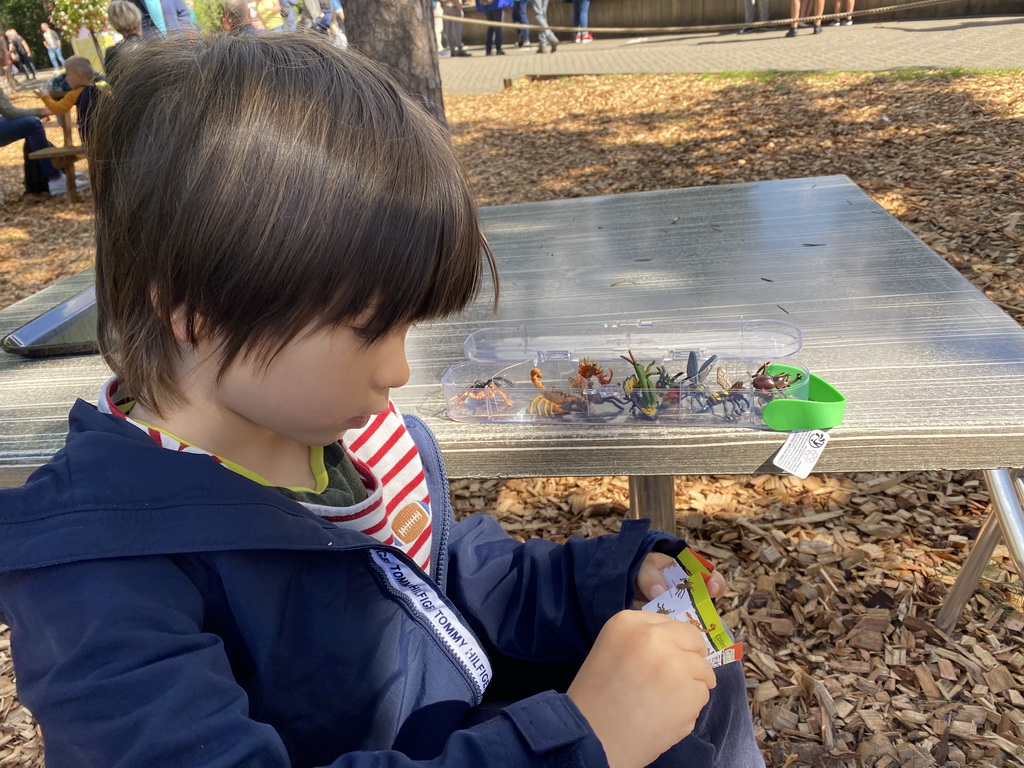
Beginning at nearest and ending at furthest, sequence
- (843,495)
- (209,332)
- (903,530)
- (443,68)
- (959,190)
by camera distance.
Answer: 1. (209,332)
2. (903,530)
3. (843,495)
4. (959,190)
5. (443,68)

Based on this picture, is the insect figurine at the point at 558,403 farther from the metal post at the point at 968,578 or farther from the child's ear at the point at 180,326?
the metal post at the point at 968,578

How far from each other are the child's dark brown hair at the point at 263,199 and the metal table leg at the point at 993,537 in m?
1.14

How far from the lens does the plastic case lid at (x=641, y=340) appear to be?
1604mm

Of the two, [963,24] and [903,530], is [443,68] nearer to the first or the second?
[963,24]

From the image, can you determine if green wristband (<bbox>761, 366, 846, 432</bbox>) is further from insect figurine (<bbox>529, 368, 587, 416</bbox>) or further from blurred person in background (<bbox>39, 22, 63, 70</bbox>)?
blurred person in background (<bbox>39, 22, 63, 70</bbox>)

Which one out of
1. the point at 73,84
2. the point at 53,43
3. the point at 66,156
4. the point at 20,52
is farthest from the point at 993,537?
the point at 20,52

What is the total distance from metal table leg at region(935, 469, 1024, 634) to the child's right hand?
2.65 feet

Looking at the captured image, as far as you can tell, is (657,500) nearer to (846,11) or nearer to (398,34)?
(398,34)

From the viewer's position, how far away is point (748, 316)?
1.71m

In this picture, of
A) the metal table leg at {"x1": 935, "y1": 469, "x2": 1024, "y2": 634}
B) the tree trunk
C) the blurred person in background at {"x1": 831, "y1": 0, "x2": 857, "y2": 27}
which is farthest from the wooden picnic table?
the blurred person in background at {"x1": 831, "y1": 0, "x2": 857, "y2": 27}

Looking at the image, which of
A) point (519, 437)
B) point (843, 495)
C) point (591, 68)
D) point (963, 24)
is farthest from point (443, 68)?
point (519, 437)

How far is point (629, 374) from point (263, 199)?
2.78 feet

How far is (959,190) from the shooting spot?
4633 millimetres

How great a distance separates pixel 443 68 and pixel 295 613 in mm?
13350
